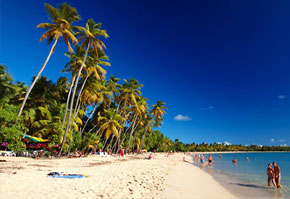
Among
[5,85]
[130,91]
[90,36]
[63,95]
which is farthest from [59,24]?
[130,91]

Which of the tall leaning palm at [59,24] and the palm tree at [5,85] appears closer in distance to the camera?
the palm tree at [5,85]

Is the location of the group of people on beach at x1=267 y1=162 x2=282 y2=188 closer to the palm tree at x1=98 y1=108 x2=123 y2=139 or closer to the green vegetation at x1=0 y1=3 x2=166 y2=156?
the green vegetation at x1=0 y1=3 x2=166 y2=156

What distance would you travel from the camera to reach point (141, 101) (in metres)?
37.0

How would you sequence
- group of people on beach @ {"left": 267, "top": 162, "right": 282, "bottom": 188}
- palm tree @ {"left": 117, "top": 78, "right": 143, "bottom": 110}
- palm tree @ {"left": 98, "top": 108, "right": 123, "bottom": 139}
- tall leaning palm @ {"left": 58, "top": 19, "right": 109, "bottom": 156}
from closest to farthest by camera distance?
group of people on beach @ {"left": 267, "top": 162, "right": 282, "bottom": 188} < tall leaning palm @ {"left": 58, "top": 19, "right": 109, "bottom": 156} < palm tree @ {"left": 98, "top": 108, "right": 123, "bottom": 139} < palm tree @ {"left": 117, "top": 78, "right": 143, "bottom": 110}

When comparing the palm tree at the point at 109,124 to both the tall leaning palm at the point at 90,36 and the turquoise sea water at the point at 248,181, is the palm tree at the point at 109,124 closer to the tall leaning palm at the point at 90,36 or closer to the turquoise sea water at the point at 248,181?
the tall leaning palm at the point at 90,36

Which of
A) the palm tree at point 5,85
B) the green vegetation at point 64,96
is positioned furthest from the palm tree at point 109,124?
the palm tree at point 5,85

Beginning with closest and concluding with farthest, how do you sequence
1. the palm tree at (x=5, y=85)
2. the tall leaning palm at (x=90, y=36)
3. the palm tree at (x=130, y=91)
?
the palm tree at (x=5, y=85), the tall leaning palm at (x=90, y=36), the palm tree at (x=130, y=91)

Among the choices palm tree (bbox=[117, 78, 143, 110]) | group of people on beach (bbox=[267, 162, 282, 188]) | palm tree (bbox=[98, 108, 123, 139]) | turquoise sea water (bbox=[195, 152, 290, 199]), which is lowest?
turquoise sea water (bbox=[195, 152, 290, 199])

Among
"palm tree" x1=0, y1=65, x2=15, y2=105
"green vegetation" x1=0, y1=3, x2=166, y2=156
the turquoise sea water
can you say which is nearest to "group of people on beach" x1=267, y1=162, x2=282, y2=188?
the turquoise sea water

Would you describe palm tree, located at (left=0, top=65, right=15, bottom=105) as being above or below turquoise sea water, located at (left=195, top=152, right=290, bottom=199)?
above

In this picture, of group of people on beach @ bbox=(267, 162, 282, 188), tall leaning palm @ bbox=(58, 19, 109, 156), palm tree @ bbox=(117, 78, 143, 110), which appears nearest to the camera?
group of people on beach @ bbox=(267, 162, 282, 188)

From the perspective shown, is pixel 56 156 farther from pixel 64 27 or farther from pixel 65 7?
pixel 65 7

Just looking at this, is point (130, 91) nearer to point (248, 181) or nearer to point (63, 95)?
point (63, 95)

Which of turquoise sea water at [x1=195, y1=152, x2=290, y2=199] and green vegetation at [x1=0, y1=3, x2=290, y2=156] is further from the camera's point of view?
green vegetation at [x1=0, y1=3, x2=290, y2=156]
